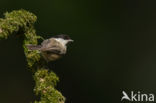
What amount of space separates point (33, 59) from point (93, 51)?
437cm

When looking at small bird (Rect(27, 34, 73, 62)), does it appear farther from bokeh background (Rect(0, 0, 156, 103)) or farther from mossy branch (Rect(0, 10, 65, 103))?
bokeh background (Rect(0, 0, 156, 103))

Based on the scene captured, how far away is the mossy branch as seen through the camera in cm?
412

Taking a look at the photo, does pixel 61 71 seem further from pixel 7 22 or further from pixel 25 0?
pixel 7 22

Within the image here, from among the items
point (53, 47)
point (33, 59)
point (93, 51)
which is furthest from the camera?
point (93, 51)

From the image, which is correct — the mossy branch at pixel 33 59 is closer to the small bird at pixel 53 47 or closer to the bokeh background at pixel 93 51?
the small bird at pixel 53 47

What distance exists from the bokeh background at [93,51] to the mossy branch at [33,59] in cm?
375

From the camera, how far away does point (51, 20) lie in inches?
331

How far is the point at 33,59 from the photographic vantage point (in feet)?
14.5

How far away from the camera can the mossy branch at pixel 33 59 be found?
412cm

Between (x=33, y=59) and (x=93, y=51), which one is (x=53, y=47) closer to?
(x=33, y=59)

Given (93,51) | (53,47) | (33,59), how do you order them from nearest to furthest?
1. (33,59)
2. (53,47)
3. (93,51)

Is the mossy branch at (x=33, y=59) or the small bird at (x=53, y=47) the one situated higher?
the small bird at (x=53, y=47)

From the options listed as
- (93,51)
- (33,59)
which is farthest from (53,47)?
(93,51)

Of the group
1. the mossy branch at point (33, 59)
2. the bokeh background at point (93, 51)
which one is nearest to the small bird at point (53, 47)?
the mossy branch at point (33, 59)
